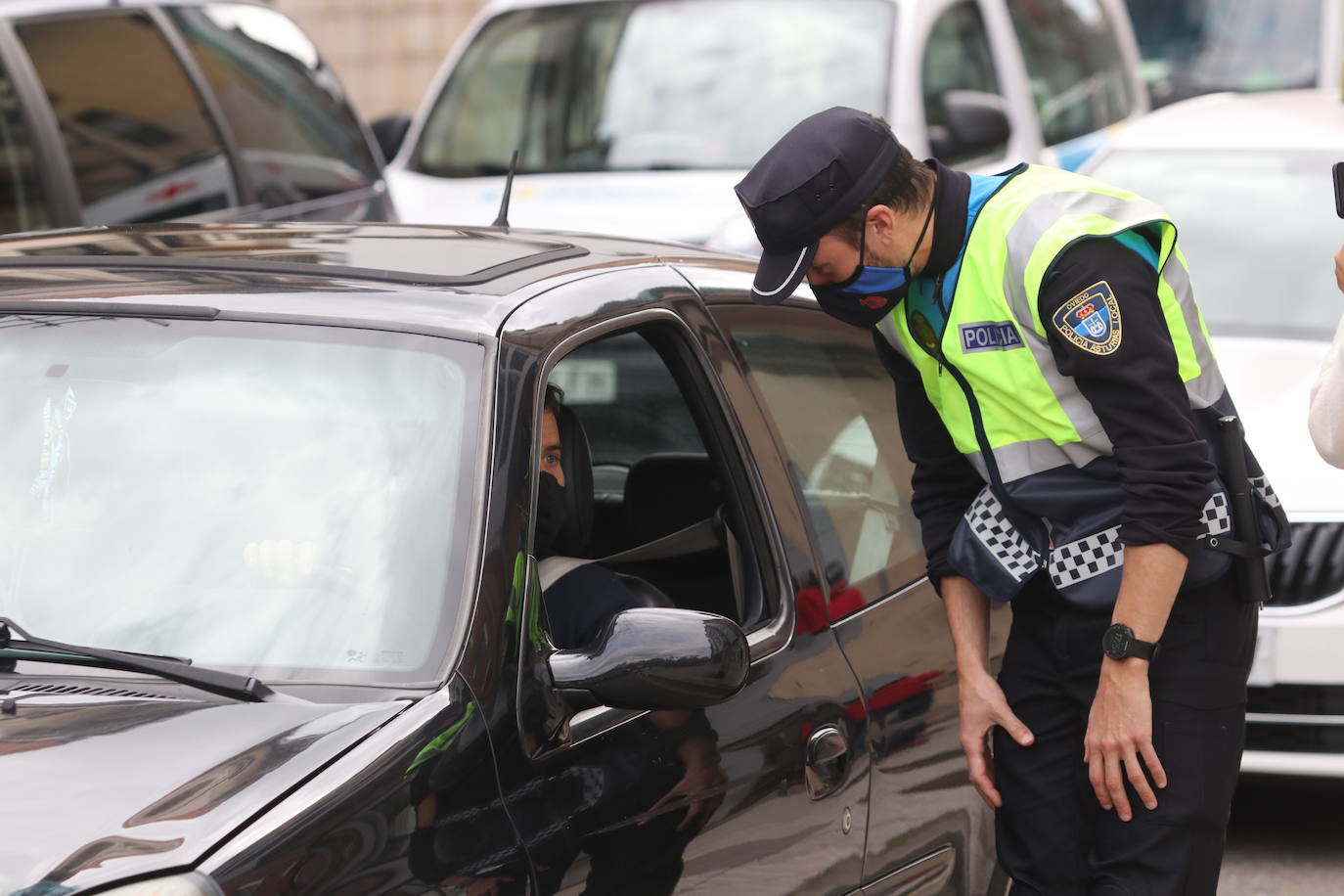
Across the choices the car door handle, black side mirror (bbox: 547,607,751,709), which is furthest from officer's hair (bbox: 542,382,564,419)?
black side mirror (bbox: 547,607,751,709)

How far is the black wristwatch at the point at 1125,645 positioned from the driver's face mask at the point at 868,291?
23.8 inches

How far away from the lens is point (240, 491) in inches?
111

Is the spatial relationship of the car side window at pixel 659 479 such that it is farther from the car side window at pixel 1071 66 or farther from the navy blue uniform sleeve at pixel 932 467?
the car side window at pixel 1071 66

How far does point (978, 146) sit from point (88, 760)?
6583 mm

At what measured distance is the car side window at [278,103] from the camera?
25.1 ft

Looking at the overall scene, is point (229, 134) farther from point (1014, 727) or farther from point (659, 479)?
point (1014, 727)

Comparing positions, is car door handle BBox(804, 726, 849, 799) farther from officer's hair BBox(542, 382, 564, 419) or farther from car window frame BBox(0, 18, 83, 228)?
car window frame BBox(0, 18, 83, 228)

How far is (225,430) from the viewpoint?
2.88m

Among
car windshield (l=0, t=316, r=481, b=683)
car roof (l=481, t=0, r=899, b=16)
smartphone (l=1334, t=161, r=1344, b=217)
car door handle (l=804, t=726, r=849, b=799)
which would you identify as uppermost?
smartphone (l=1334, t=161, r=1344, b=217)

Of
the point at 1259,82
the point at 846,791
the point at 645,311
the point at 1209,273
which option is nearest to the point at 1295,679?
the point at 1209,273

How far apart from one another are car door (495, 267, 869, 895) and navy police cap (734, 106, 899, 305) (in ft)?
1.00

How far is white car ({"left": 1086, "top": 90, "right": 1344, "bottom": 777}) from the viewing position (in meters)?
5.17

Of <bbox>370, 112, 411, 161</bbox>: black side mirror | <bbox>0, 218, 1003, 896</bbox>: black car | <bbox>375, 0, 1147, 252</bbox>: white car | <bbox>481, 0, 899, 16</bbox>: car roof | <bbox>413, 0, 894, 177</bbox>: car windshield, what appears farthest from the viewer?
<bbox>370, 112, 411, 161</bbox>: black side mirror

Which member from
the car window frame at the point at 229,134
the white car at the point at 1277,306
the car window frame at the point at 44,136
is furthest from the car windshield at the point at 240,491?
the car window frame at the point at 229,134
